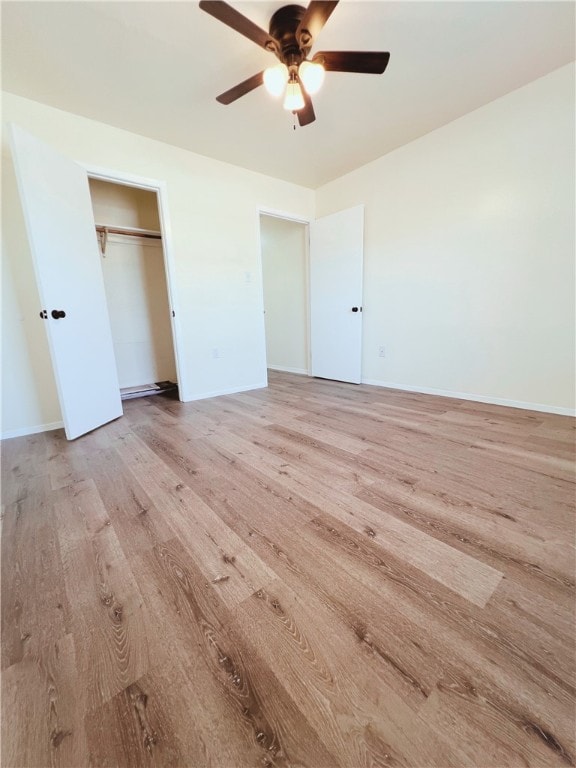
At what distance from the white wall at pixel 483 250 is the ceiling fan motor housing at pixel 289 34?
71.4 inches

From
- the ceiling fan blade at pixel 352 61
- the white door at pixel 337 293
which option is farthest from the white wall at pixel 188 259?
the ceiling fan blade at pixel 352 61

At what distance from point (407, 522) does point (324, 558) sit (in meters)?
0.41

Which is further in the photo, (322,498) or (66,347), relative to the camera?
(66,347)

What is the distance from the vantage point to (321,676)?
0.72m

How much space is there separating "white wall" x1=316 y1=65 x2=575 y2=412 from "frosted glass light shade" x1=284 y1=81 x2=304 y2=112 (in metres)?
1.76

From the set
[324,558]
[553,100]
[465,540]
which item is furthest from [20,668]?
[553,100]

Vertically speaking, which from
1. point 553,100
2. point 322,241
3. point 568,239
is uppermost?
point 553,100

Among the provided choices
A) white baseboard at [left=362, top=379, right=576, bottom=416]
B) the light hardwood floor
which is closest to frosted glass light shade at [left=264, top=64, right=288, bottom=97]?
the light hardwood floor

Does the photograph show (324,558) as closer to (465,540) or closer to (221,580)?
(221,580)

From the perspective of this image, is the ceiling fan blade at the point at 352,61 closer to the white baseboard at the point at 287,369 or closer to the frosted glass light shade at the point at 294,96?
the frosted glass light shade at the point at 294,96

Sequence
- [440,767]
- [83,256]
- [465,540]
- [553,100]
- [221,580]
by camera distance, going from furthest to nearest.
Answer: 1. [83,256]
2. [553,100]
3. [465,540]
4. [221,580]
5. [440,767]

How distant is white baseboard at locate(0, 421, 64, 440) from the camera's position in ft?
7.57

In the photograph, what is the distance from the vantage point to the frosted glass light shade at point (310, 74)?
5.18ft

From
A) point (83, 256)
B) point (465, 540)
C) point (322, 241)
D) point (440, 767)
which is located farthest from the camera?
point (322, 241)
